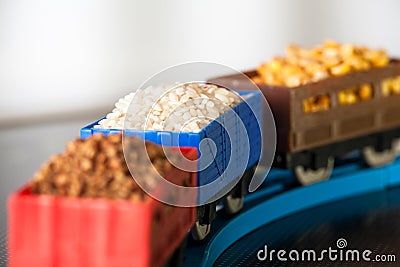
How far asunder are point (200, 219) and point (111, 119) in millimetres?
599

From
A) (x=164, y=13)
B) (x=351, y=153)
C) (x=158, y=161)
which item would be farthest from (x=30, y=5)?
(x=158, y=161)

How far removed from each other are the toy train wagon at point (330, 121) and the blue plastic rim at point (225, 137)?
0.25 metres

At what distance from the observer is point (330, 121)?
14.2 ft

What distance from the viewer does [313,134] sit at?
13.9ft

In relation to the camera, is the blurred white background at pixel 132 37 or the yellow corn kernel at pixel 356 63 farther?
the blurred white background at pixel 132 37

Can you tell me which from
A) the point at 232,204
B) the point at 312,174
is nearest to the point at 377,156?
the point at 312,174

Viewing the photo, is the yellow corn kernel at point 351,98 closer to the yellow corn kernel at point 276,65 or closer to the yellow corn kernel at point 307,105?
the yellow corn kernel at point 307,105

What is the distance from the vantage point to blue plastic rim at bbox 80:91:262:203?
3.12 m

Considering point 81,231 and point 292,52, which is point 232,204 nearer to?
point 292,52

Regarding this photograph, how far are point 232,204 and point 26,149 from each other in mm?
2279

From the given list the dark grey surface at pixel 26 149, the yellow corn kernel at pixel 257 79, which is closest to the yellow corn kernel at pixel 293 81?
the yellow corn kernel at pixel 257 79

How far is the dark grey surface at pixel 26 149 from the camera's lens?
187 inches

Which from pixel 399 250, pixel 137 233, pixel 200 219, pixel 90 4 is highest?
pixel 90 4

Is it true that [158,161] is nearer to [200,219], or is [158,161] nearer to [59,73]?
[200,219]
